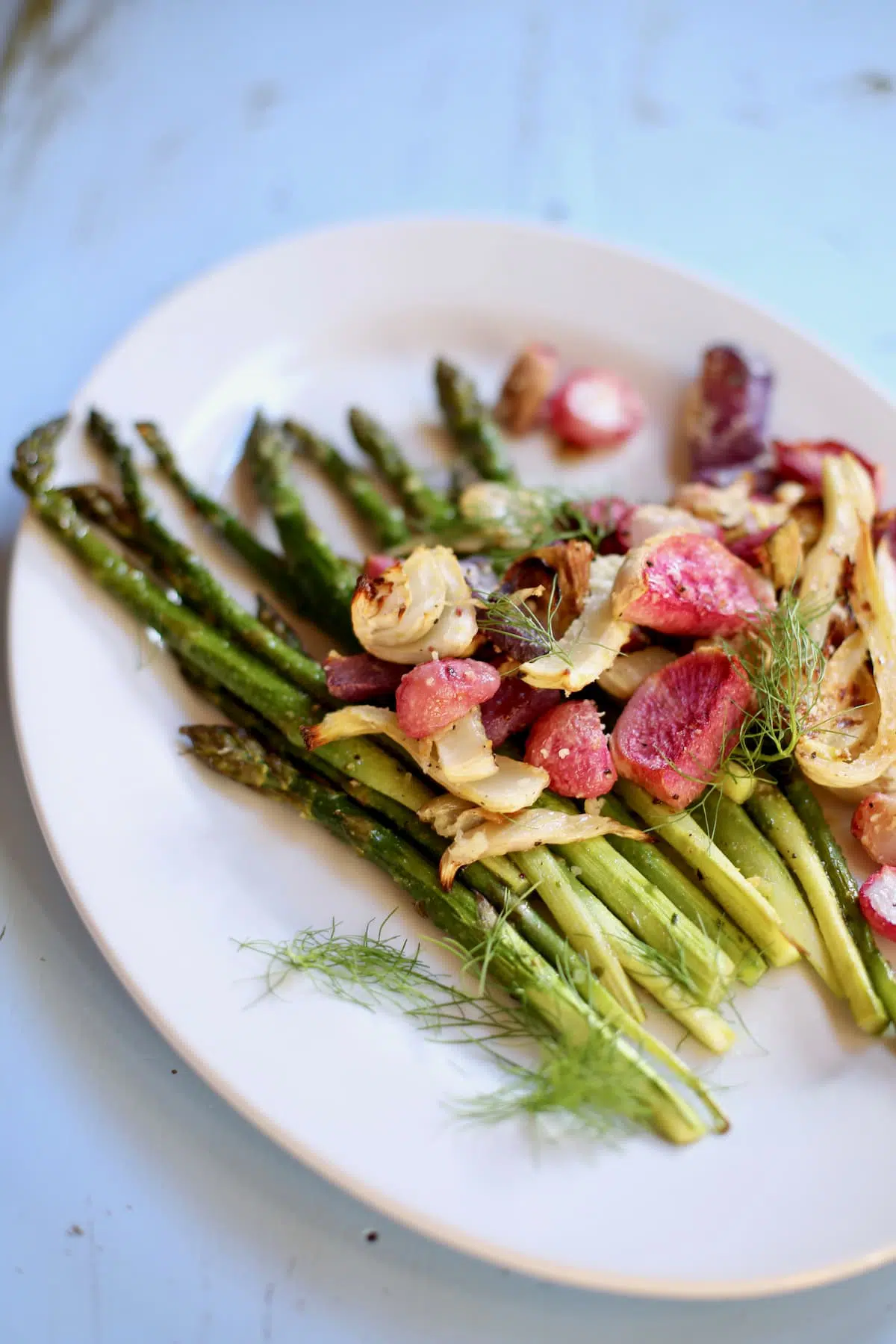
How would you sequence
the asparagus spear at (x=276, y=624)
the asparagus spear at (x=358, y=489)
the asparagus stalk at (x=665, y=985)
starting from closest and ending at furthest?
the asparagus stalk at (x=665, y=985)
the asparagus spear at (x=276, y=624)
the asparagus spear at (x=358, y=489)

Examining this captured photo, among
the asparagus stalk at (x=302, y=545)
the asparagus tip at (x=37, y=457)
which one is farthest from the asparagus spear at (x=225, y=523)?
the asparagus tip at (x=37, y=457)

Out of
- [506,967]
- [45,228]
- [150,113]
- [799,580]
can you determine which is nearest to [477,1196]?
[506,967]

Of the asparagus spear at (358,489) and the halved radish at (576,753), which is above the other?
the asparagus spear at (358,489)

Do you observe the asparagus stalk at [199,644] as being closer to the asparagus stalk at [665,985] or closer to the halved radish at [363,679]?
the halved radish at [363,679]

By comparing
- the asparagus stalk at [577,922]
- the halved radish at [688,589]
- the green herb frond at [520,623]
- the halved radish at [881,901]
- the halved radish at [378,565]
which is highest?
the halved radish at [378,565]

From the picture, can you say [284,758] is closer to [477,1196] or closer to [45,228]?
[477,1196]

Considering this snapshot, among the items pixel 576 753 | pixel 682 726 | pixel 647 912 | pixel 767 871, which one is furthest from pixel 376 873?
pixel 767 871
